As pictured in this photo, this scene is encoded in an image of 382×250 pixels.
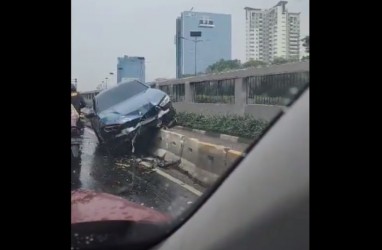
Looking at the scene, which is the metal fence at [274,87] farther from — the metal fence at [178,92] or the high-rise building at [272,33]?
the metal fence at [178,92]

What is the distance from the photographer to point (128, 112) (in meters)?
1.57

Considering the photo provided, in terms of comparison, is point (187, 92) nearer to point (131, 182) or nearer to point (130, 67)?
point (130, 67)

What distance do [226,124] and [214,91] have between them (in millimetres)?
125

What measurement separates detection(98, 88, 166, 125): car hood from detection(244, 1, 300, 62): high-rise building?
355 millimetres

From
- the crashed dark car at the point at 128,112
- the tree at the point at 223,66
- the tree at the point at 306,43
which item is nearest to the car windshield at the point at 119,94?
the crashed dark car at the point at 128,112

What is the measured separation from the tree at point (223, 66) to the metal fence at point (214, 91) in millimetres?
41

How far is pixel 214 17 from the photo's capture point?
1465mm

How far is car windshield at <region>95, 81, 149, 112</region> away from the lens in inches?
59.1

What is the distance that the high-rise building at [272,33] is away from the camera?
1.47 metres

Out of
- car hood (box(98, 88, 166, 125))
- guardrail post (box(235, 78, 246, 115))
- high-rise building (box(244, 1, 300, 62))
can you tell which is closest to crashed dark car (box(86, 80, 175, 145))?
car hood (box(98, 88, 166, 125))
